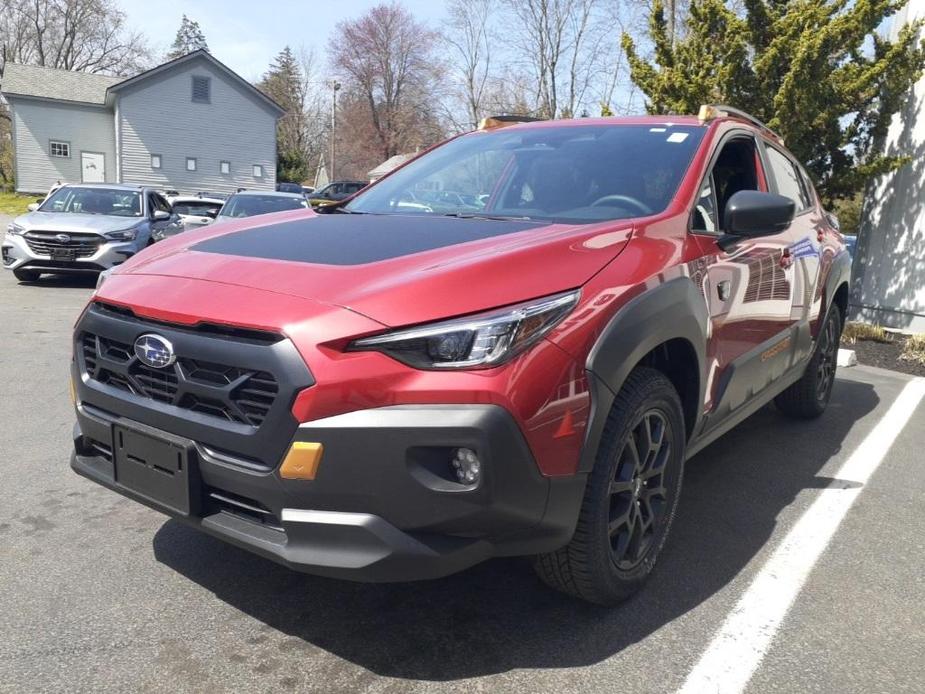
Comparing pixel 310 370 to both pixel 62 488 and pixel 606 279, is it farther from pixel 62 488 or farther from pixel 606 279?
pixel 62 488

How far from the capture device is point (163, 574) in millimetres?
2846

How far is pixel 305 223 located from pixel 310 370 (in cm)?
122

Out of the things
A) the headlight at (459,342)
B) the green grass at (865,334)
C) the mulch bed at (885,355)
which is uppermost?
the headlight at (459,342)

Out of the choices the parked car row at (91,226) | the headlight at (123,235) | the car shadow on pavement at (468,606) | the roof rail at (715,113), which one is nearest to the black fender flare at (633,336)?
the car shadow on pavement at (468,606)

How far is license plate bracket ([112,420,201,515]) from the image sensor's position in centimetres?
223

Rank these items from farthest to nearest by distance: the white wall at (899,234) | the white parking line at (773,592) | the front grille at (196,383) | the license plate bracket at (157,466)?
the white wall at (899,234)
the white parking line at (773,592)
the license plate bracket at (157,466)
the front grille at (196,383)

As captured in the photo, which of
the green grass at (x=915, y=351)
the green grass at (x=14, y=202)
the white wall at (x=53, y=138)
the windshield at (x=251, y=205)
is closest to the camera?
the green grass at (x=915, y=351)

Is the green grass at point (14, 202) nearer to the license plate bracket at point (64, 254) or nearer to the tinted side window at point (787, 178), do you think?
the license plate bracket at point (64, 254)

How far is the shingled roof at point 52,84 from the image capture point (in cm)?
3784

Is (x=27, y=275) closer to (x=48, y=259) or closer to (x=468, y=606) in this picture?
(x=48, y=259)

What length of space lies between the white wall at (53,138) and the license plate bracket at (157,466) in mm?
40155

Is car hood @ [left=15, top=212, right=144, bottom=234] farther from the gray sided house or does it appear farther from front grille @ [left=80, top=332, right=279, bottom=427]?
the gray sided house

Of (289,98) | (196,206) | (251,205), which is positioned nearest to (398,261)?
(251,205)

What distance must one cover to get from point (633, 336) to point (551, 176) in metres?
1.28
